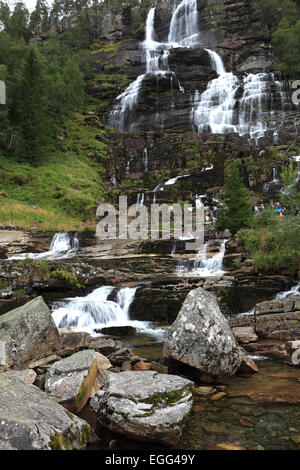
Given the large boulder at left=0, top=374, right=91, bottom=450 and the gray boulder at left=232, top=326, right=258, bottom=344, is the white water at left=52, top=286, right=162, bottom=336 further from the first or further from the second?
the large boulder at left=0, top=374, right=91, bottom=450

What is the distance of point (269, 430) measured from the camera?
4785mm

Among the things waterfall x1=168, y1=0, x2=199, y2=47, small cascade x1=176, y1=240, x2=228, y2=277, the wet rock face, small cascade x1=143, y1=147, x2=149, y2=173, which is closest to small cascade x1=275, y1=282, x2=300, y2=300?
the wet rock face

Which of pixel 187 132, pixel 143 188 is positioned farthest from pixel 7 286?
pixel 187 132

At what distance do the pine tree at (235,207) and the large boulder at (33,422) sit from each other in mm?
15725

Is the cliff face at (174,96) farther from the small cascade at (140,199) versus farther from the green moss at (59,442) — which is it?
the green moss at (59,442)

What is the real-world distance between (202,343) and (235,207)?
45.0 feet

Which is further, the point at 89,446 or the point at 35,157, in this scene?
the point at 35,157

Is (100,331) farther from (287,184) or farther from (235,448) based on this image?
(287,184)

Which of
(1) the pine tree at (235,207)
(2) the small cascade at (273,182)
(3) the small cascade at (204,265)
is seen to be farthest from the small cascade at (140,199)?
(3) the small cascade at (204,265)

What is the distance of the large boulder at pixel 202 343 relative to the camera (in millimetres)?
6484

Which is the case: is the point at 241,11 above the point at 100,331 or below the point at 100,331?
above

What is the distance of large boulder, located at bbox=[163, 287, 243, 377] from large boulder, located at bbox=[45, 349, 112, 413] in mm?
1659

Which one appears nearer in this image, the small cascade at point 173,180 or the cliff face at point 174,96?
the small cascade at point 173,180
